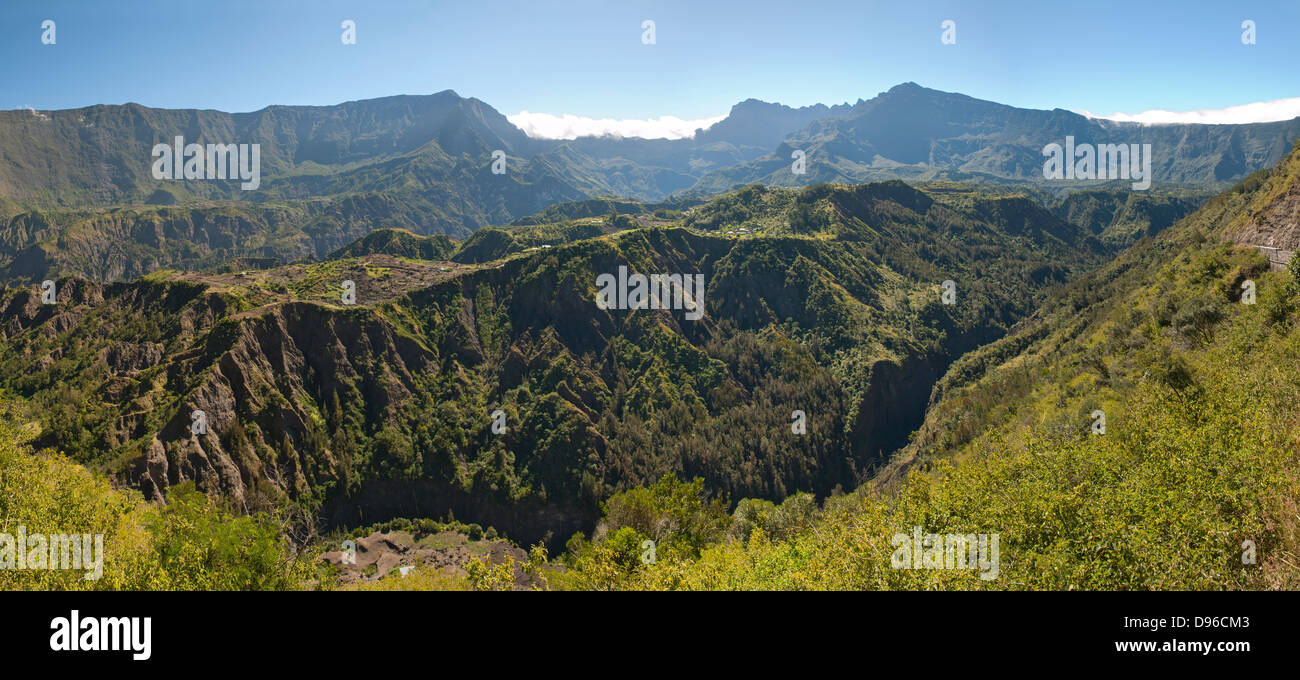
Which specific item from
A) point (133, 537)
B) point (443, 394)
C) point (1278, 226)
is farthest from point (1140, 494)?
point (443, 394)

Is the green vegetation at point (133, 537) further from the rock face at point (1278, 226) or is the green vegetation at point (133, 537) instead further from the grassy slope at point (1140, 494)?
the rock face at point (1278, 226)

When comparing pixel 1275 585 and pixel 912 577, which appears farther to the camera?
pixel 912 577

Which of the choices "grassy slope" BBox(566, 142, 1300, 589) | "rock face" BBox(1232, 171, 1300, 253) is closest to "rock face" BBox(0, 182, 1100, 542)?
"grassy slope" BBox(566, 142, 1300, 589)

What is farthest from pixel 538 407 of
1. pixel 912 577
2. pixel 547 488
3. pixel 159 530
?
pixel 912 577

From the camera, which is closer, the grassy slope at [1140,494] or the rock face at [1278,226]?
the grassy slope at [1140,494]

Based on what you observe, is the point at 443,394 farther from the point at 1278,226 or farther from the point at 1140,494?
the point at 1278,226

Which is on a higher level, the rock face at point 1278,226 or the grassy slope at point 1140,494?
the rock face at point 1278,226

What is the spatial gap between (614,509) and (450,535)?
77890mm

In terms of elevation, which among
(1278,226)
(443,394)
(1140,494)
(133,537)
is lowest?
(443,394)

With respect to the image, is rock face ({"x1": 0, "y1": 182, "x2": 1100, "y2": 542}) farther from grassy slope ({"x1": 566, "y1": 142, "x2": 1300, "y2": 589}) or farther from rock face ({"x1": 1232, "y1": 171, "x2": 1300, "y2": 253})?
rock face ({"x1": 1232, "y1": 171, "x2": 1300, "y2": 253})

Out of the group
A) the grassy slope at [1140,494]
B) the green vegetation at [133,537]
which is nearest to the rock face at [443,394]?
the green vegetation at [133,537]

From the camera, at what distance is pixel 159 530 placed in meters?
42.0

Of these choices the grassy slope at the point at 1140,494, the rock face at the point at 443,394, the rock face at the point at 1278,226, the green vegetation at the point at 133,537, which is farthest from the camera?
the rock face at the point at 443,394
